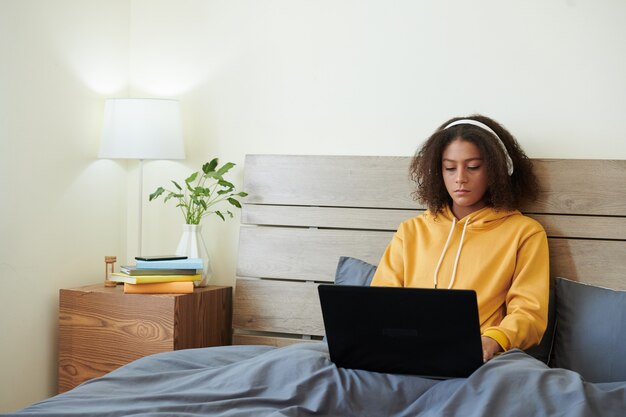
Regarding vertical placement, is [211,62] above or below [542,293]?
above

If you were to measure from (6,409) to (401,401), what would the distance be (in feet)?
5.30

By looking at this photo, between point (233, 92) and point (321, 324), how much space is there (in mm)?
979

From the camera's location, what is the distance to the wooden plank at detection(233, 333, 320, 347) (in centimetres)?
292

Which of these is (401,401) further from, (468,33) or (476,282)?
(468,33)

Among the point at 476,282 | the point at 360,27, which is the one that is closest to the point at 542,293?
the point at 476,282

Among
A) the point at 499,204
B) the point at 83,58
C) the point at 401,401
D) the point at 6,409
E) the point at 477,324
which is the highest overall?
the point at 83,58

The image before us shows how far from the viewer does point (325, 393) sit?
1.83 metres

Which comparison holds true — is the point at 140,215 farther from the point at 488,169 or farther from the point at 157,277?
the point at 488,169

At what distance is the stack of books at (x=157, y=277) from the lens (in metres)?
2.82

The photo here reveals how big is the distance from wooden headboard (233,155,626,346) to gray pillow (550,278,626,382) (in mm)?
254

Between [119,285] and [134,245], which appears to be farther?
[134,245]

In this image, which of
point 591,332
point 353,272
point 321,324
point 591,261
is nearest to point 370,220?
point 353,272

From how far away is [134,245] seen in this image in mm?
3383

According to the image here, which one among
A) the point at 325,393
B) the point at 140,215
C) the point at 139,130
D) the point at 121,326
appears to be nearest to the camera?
the point at 325,393
